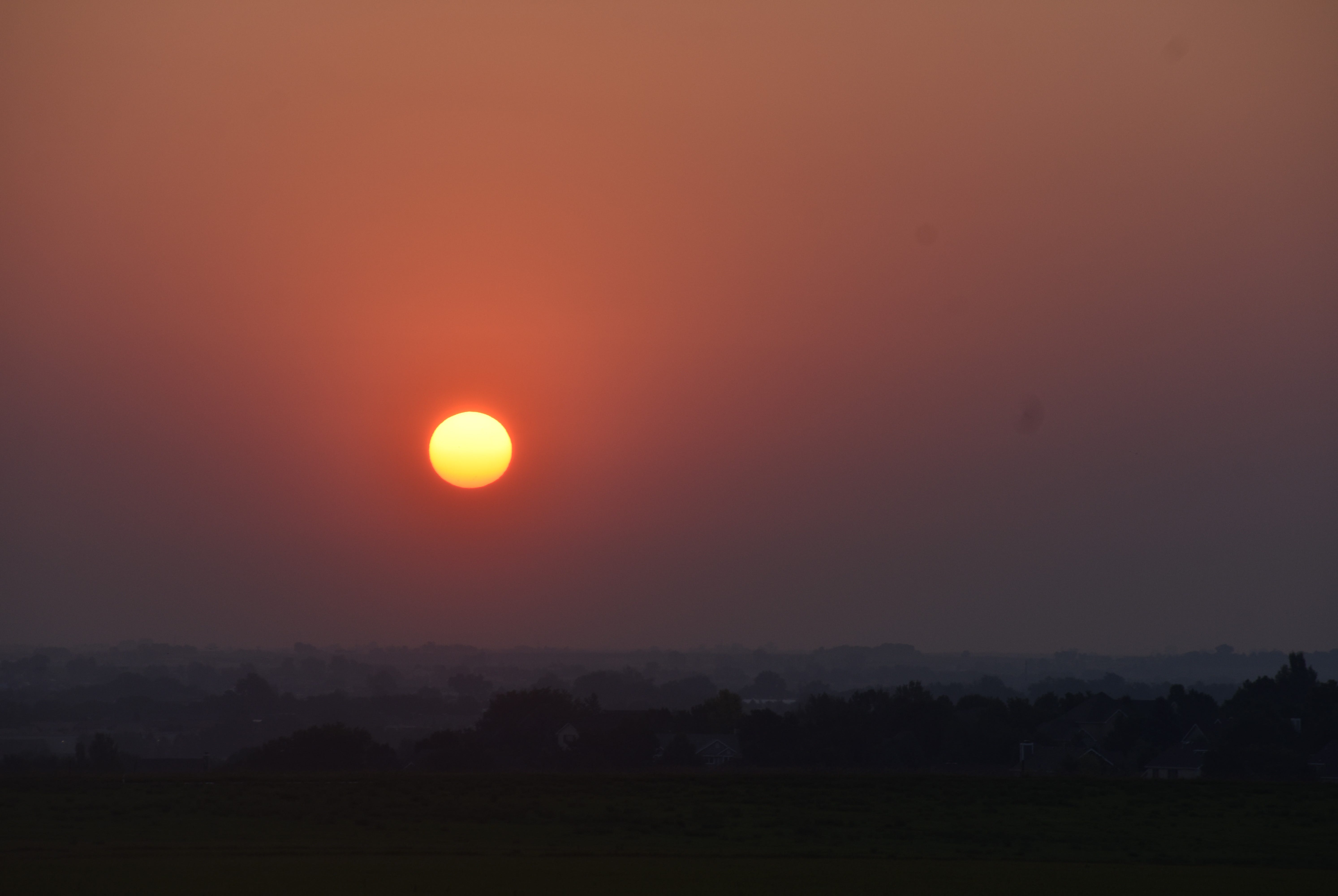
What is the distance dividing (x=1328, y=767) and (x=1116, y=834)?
22864mm

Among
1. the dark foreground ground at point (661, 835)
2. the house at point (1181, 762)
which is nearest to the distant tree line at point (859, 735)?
the house at point (1181, 762)

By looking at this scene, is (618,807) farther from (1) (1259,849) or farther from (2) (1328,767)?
(2) (1328,767)

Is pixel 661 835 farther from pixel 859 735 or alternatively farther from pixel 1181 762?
pixel 1181 762

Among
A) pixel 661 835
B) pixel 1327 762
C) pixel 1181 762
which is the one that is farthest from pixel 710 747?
pixel 661 835

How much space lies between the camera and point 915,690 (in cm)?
6869

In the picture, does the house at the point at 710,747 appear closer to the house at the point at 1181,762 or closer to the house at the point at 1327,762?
A: the house at the point at 1181,762

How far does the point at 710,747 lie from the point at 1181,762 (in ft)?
72.0

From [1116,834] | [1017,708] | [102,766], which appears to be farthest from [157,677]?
[1116,834]

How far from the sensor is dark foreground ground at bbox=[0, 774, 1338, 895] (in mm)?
26578

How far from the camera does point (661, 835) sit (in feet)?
108

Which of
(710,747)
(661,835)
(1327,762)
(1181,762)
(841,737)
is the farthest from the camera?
(710,747)

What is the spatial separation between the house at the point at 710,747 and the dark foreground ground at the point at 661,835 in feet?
66.6

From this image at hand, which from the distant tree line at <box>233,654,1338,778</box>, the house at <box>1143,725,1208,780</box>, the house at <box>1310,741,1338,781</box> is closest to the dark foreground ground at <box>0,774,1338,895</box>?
the distant tree line at <box>233,654,1338,778</box>

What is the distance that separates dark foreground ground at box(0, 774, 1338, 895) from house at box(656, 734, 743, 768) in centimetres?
2031
